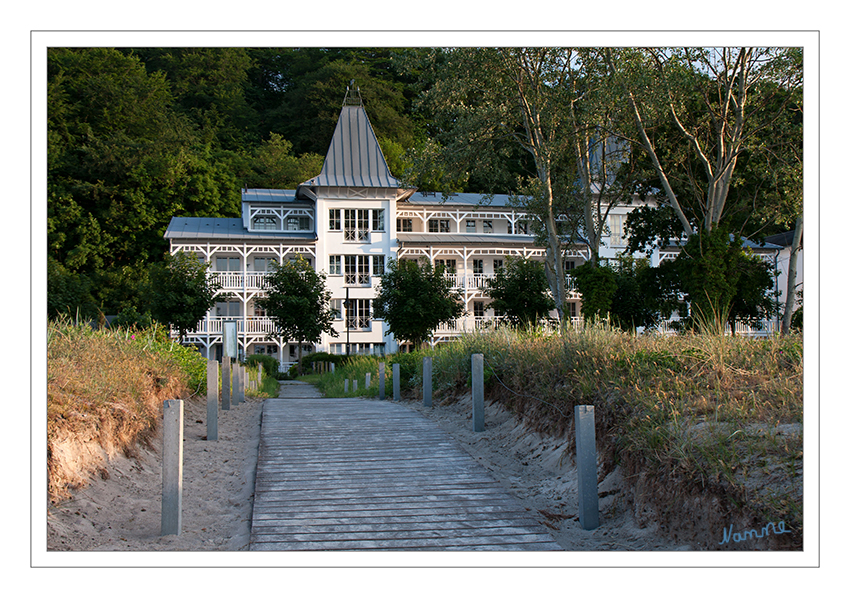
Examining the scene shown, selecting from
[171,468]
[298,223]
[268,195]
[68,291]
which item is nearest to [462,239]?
[298,223]

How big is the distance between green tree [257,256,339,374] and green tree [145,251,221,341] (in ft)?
11.7

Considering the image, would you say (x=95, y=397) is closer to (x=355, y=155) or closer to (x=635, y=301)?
(x=635, y=301)

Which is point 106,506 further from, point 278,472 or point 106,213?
point 106,213

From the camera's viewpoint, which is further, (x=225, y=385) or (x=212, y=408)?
(x=225, y=385)

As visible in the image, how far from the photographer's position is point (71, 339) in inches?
344

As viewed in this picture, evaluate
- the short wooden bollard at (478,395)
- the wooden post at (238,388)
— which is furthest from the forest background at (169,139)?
the short wooden bollard at (478,395)

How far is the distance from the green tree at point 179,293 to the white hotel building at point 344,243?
698 cm

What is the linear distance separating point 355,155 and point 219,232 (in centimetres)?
901

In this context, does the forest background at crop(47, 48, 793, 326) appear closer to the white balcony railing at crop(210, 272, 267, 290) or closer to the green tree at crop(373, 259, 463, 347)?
the white balcony railing at crop(210, 272, 267, 290)

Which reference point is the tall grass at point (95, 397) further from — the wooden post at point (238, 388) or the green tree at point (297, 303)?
the green tree at point (297, 303)

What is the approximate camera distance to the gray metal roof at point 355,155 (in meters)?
40.0

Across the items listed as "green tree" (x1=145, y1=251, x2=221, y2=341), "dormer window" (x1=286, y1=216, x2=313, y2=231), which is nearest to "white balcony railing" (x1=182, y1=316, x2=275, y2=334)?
"green tree" (x1=145, y1=251, x2=221, y2=341)

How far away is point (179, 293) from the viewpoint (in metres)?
29.2
